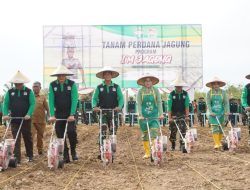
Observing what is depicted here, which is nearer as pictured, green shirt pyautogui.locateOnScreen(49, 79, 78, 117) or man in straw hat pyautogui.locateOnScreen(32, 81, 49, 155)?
green shirt pyautogui.locateOnScreen(49, 79, 78, 117)

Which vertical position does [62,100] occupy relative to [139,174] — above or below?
above

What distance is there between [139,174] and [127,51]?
34.5m

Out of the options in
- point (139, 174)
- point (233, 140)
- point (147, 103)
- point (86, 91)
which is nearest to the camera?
point (139, 174)

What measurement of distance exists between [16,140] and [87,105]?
21135mm

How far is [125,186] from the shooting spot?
8.48 metres

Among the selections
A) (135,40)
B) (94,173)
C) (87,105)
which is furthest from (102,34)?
(94,173)

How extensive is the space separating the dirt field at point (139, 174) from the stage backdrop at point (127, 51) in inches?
1208

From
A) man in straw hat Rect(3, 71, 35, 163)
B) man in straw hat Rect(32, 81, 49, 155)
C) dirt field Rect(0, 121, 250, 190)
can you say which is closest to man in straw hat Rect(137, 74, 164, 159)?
dirt field Rect(0, 121, 250, 190)

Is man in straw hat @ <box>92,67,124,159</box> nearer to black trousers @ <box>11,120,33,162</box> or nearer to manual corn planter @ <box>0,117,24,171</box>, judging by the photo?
black trousers @ <box>11,120,33,162</box>

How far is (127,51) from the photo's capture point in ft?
144

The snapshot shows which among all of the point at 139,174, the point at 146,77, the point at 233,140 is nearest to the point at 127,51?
the point at 233,140

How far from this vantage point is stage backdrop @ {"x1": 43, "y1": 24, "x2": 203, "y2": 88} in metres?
42.8

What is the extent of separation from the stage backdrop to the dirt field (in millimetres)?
30671

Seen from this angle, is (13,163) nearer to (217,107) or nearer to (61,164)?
(61,164)
